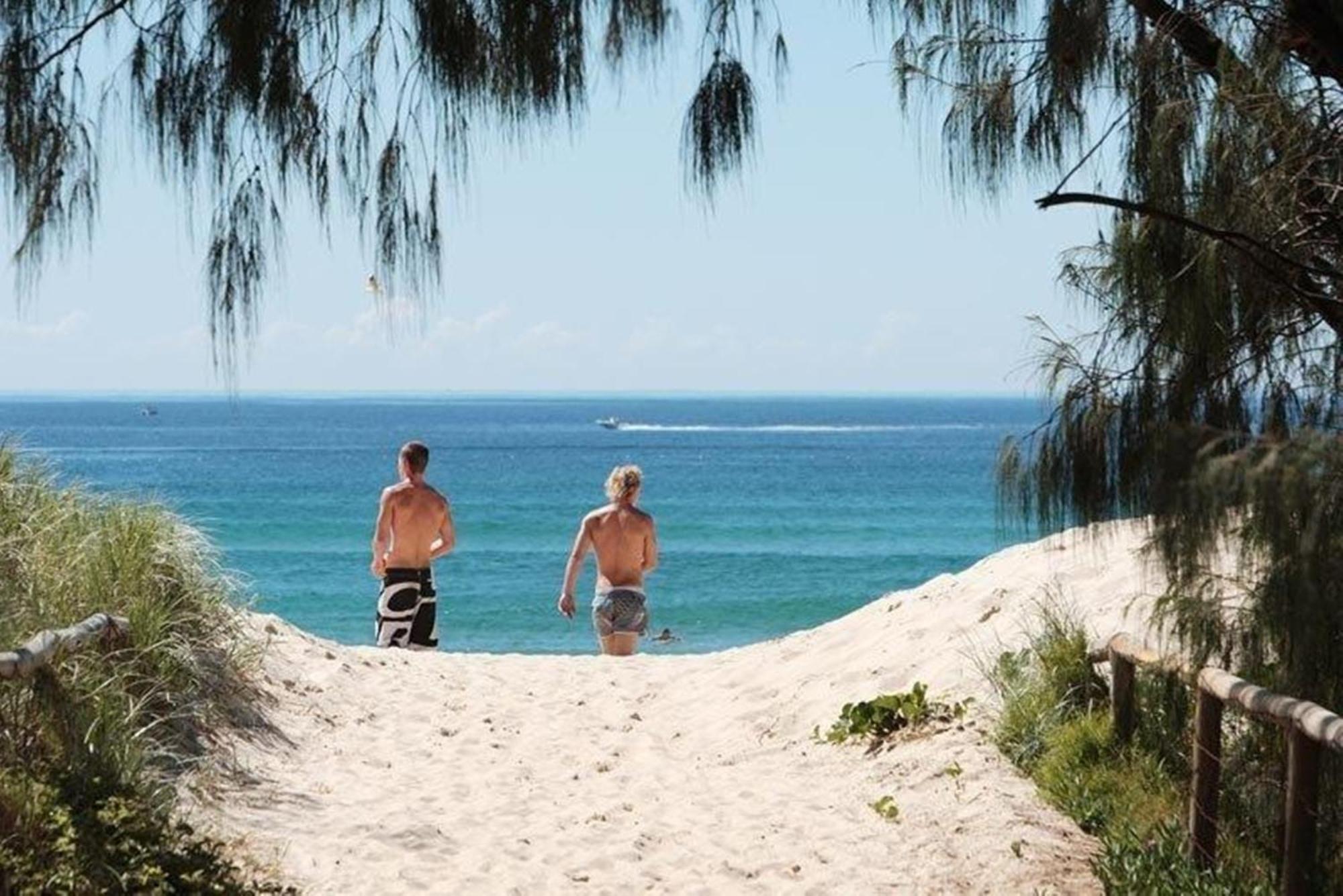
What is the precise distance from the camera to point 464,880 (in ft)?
24.8

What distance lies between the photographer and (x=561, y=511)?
61406 mm

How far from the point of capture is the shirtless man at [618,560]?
42.8 ft

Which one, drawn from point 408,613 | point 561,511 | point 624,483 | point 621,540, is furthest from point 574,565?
point 561,511

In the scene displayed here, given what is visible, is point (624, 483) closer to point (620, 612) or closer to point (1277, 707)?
point (620, 612)

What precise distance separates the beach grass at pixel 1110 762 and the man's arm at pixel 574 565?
380 cm

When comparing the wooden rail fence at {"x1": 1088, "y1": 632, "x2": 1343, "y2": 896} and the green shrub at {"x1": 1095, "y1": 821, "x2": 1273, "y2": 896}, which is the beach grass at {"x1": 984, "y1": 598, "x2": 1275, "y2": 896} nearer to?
the green shrub at {"x1": 1095, "y1": 821, "x2": 1273, "y2": 896}

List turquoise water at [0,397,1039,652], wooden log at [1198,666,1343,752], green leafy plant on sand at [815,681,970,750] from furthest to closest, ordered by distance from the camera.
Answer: turquoise water at [0,397,1039,652], green leafy plant on sand at [815,681,970,750], wooden log at [1198,666,1343,752]

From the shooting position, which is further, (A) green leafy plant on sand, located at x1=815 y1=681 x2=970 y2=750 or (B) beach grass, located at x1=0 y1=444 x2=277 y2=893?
(A) green leafy plant on sand, located at x1=815 y1=681 x2=970 y2=750

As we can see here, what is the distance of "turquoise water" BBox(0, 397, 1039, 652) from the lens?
113 feet

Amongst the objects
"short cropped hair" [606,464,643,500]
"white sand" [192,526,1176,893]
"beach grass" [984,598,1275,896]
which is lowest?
"white sand" [192,526,1176,893]

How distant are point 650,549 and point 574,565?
0.57 metres

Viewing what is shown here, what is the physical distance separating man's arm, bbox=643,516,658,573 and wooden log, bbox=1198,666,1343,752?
6524mm

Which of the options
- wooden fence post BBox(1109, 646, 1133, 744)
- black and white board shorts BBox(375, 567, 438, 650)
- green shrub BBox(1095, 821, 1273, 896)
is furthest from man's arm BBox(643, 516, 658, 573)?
green shrub BBox(1095, 821, 1273, 896)

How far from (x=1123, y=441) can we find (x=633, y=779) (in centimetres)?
417
